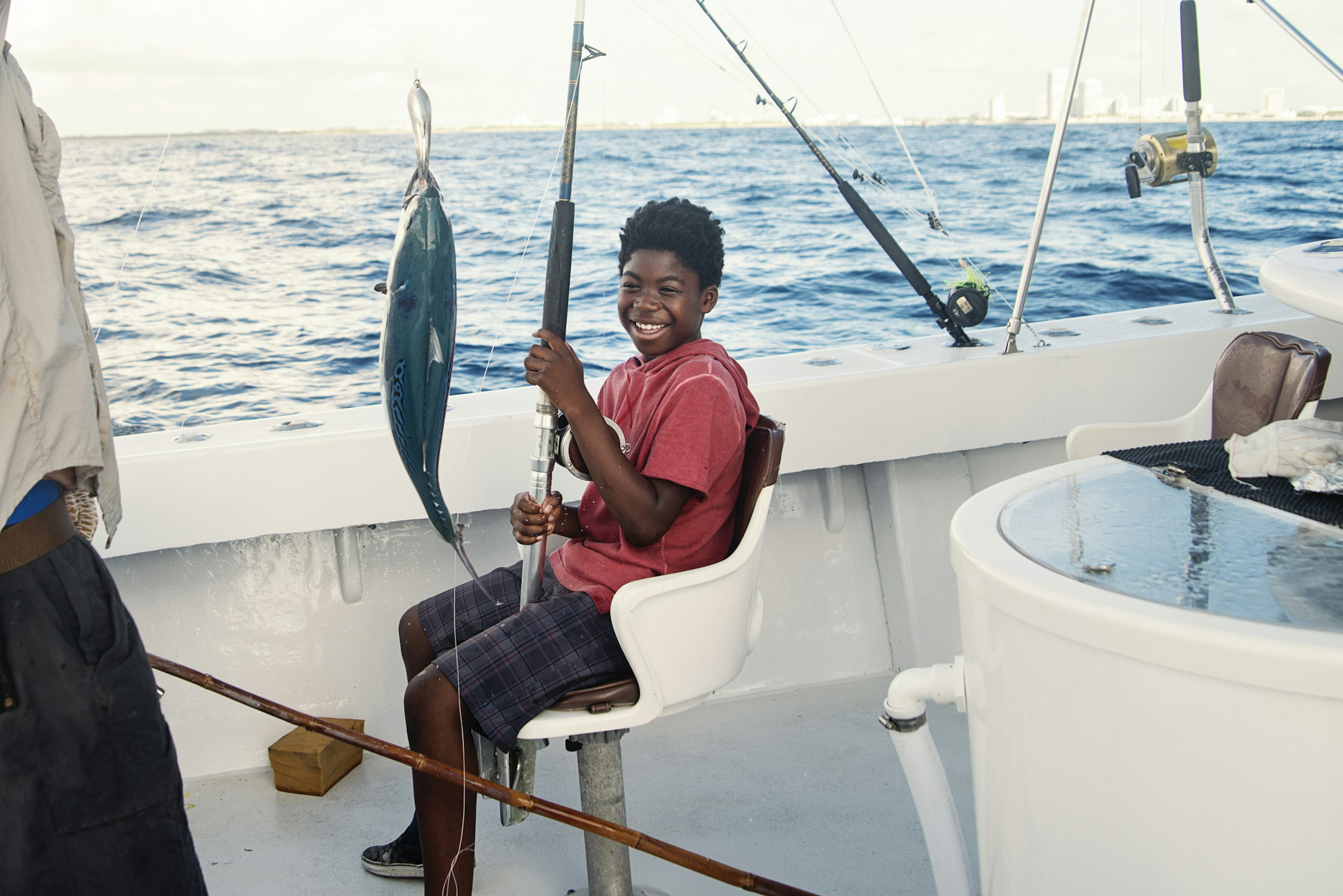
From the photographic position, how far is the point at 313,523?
222 centimetres

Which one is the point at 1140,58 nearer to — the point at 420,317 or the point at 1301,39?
the point at 1301,39

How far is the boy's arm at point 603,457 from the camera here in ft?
4.63

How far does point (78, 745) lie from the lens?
114 cm

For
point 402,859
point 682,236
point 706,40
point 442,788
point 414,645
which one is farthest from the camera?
point 706,40

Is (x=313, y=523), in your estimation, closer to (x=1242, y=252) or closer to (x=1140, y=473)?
(x=1140, y=473)

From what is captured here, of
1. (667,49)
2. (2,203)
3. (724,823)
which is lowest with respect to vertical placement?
(724,823)

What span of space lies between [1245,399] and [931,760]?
817mm

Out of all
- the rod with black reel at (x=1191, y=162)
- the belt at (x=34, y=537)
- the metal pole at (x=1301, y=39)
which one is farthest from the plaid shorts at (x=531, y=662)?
the rod with black reel at (x=1191, y=162)

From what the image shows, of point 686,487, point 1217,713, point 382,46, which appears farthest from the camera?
point 686,487

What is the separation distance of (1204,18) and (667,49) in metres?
1.46

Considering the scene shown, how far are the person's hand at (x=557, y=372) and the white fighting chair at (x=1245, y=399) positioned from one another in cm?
84

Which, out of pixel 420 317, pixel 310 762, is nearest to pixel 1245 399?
pixel 420 317

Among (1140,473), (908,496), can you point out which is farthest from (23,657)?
(908,496)

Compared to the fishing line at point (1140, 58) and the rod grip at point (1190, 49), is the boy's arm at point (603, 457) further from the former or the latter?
the rod grip at point (1190, 49)
